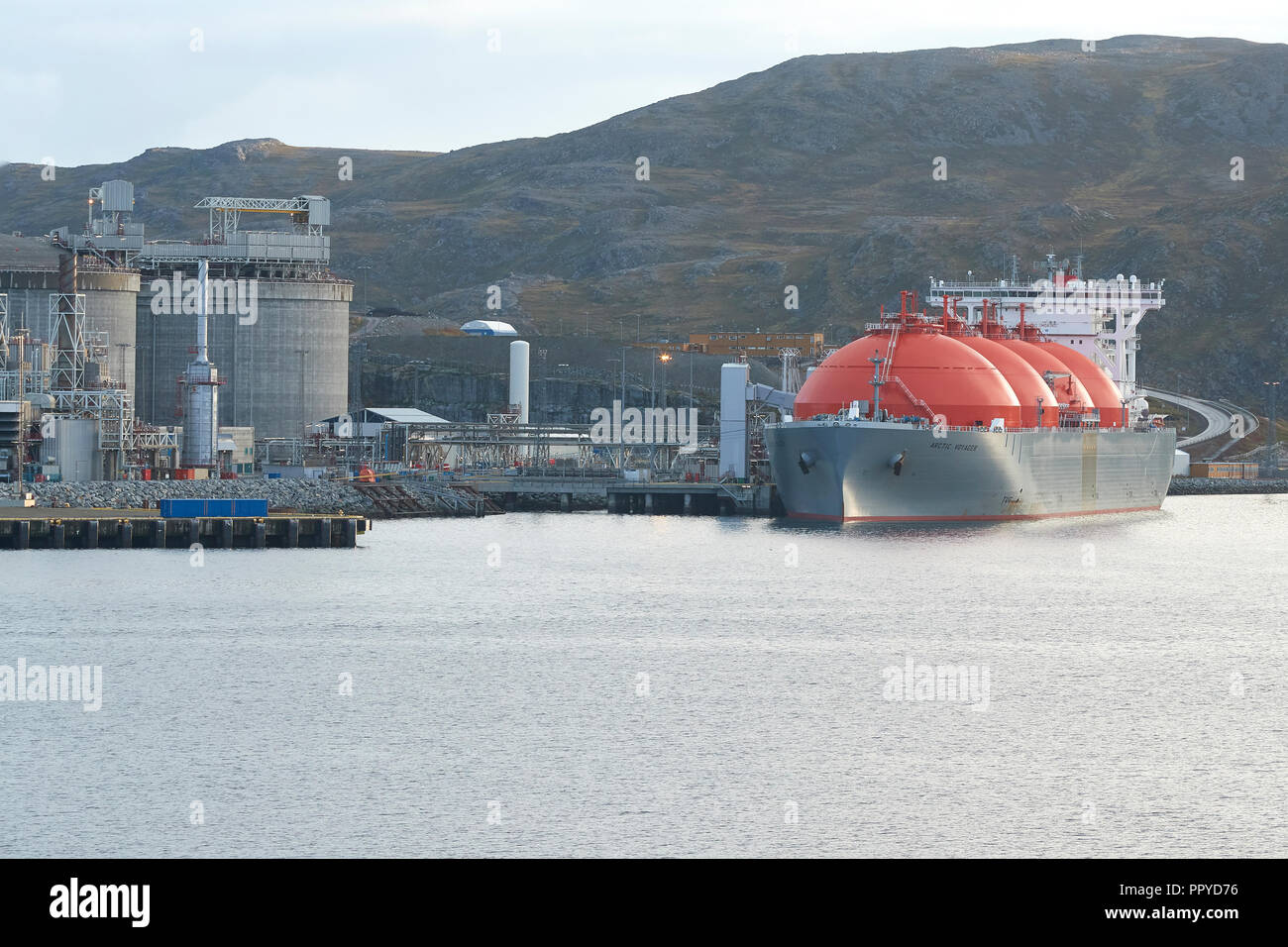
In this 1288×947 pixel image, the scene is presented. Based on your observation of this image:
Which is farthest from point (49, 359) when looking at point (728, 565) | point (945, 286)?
point (945, 286)

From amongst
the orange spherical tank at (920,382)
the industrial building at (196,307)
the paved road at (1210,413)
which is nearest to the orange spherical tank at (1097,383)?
the orange spherical tank at (920,382)

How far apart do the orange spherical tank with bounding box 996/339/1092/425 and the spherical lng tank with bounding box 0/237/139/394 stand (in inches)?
1847

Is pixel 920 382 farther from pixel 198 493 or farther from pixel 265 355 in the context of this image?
pixel 265 355

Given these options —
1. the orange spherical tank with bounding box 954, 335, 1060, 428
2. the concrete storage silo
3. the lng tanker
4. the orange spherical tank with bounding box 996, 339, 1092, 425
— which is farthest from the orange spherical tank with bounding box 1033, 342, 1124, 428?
the concrete storage silo

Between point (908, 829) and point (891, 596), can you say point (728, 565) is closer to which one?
point (891, 596)

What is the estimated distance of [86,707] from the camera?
36.5 meters

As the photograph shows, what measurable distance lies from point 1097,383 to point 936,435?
81.6 ft

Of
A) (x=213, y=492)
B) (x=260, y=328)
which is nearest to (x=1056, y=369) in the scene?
(x=213, y=492)

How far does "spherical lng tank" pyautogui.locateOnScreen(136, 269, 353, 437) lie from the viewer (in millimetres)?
108250

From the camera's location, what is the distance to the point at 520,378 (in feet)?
399

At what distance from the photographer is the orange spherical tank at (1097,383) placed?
102 meters

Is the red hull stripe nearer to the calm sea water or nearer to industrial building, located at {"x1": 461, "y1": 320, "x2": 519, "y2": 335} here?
the calm sea water

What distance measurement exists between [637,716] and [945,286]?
2918 inches

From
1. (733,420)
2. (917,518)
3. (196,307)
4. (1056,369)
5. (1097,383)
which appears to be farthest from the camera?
(196,307)
